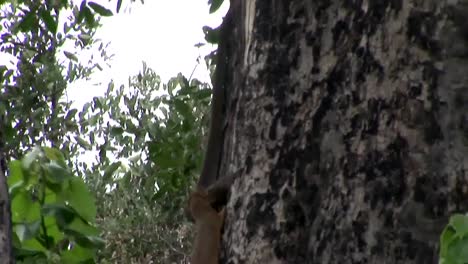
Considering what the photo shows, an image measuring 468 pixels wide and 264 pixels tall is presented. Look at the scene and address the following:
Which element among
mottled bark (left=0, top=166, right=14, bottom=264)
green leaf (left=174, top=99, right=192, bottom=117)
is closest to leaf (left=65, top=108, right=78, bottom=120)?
green leaf (left=174, top=99, right=192, bottom=117)

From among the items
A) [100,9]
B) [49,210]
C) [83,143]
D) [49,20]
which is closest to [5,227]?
[49,210]

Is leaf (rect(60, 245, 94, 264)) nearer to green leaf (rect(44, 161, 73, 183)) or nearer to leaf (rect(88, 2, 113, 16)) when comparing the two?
green leaf (rect(44, 161, 73, 183))

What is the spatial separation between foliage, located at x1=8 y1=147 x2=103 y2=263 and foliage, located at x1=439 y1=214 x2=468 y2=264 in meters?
0.96

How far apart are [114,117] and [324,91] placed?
5.57 m

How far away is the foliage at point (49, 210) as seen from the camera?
75.1 inches

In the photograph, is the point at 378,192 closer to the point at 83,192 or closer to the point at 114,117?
the point at 83,192

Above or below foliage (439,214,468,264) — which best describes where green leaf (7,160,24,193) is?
above

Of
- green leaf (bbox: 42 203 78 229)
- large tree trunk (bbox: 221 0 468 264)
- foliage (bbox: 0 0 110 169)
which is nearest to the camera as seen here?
large tree trunk (bbox: 221 0 468 264)

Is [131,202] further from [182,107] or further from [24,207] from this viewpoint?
[24,207]

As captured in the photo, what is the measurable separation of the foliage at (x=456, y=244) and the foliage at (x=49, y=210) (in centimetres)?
96

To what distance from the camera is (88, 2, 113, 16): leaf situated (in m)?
3.27

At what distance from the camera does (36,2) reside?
366cm

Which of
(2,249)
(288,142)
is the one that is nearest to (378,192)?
(288,142)

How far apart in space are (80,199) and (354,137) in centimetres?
78
